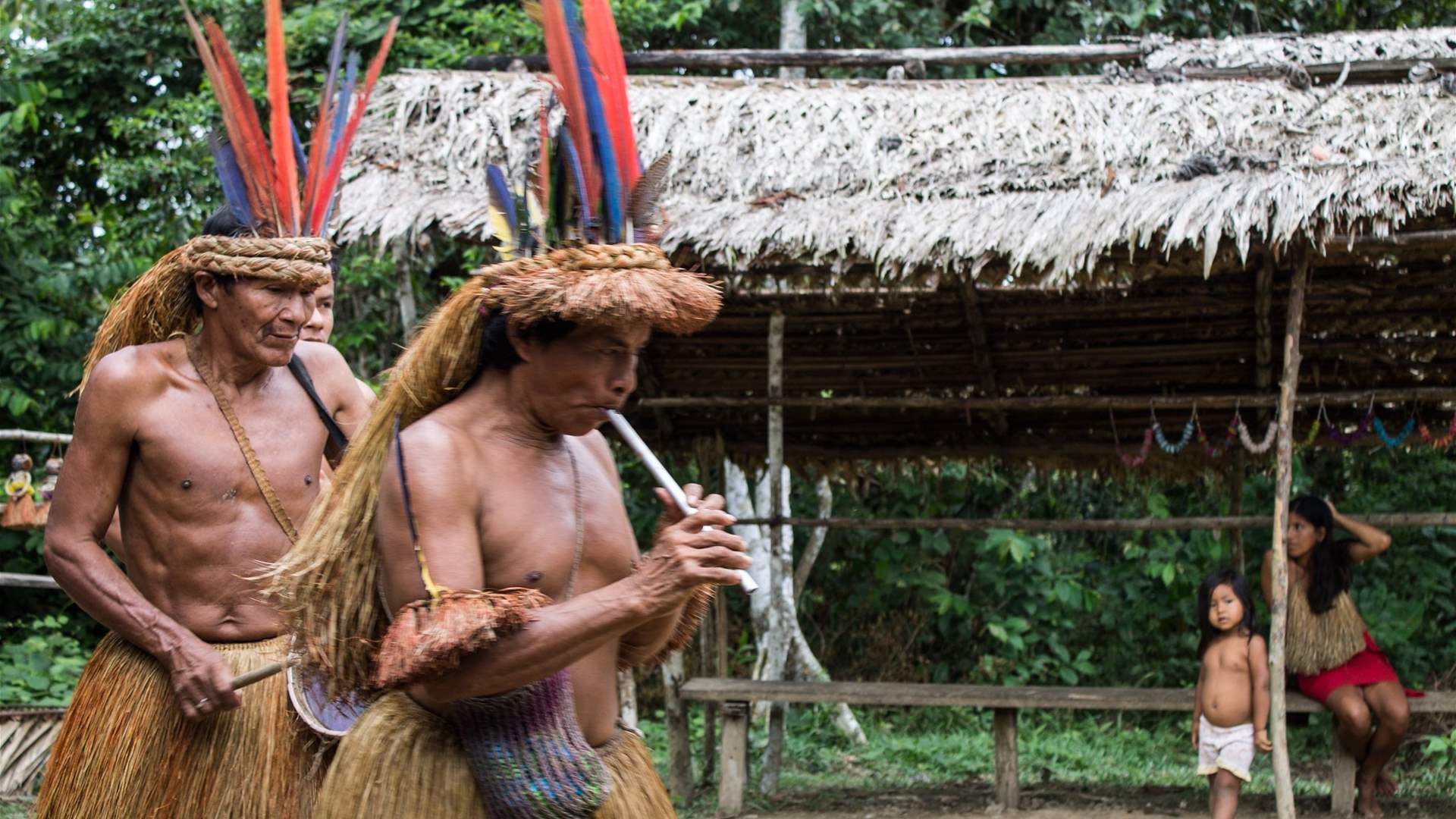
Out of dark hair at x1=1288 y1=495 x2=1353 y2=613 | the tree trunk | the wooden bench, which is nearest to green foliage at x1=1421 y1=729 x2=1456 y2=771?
the wooden bench

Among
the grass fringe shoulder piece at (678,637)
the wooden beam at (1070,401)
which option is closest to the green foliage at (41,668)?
the wooden beam at (1070,401)

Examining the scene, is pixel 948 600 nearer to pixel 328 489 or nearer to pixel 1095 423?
pixel 1095 423

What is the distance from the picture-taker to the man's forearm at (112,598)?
9.76ft

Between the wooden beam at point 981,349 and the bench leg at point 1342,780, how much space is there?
202 centimetres

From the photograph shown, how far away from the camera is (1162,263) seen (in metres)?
5.91

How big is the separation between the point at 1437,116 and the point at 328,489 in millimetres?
5113

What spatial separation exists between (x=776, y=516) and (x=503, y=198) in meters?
4.54

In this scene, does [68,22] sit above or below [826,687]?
above

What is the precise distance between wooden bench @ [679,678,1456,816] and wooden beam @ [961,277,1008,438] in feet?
4.41

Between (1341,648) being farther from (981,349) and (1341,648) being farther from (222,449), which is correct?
(222,449)

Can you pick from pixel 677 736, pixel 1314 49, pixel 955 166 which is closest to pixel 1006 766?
pixel 677 736

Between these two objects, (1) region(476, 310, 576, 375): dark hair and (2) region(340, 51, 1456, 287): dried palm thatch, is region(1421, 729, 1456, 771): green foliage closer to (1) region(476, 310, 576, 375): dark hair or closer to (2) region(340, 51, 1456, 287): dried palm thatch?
(2) region(340, 51, 1456, 287): dried palm thatch

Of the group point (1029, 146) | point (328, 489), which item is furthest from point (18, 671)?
point (328, 489)

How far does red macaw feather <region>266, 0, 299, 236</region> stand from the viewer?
3.11 metres
